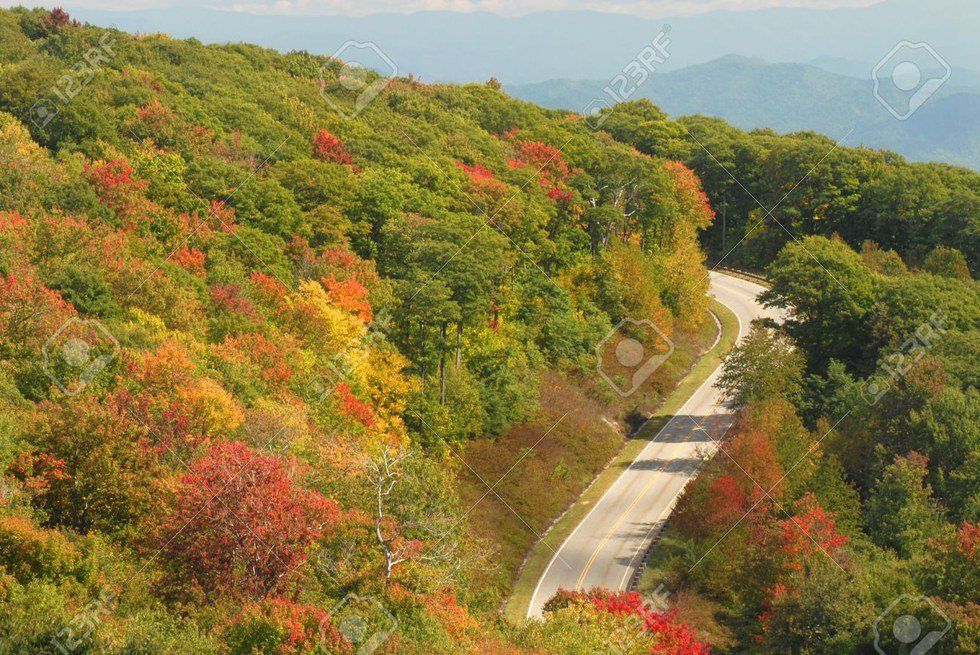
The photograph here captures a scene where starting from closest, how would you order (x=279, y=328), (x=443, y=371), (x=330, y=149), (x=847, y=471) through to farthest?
(x=279, y=328) < (x=847, y=471) < (x=443, y=371) < (x=330, y=149)

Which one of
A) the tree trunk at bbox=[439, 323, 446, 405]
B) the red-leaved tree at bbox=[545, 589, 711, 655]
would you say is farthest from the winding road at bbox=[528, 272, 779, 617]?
the tree trunk at bbox=[439, 323, 446, 405]

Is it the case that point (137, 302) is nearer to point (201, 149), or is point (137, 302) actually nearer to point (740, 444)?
point (201, 149)

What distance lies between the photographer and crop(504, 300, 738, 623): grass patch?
38.2 meters

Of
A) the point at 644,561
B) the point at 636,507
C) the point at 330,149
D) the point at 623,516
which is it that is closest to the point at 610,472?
the point at 636,507

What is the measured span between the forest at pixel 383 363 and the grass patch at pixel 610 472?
2.20 metres

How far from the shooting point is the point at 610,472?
4853 centimetres

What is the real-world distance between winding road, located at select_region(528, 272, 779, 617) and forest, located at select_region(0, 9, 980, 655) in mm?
2009

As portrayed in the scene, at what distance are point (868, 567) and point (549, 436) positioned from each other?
19891 mm

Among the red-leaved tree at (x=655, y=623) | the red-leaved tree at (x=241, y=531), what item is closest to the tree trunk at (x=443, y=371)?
the red-leaved tree at (x=655, y=623)

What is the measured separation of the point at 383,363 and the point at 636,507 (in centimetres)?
1464

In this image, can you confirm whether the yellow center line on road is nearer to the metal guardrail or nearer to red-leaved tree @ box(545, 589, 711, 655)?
the metal guardrail

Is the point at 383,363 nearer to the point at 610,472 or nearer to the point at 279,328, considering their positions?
the point at 279,328

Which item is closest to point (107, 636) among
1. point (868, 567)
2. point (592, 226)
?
point (868, 567)

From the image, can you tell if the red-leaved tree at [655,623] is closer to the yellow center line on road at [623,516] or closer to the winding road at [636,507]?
the winding road at [636,507]
